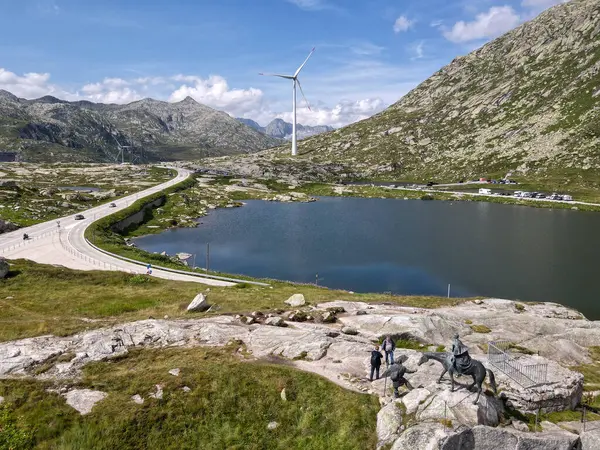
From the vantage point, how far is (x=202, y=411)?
26.0 m

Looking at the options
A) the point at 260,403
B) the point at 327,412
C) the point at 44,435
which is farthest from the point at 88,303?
the point at 327,412

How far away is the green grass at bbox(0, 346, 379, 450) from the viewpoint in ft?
77.9

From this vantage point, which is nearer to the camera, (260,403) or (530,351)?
(260,403)

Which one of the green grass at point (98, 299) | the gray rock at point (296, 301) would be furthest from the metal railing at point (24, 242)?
the gray rock at point (296, 301)

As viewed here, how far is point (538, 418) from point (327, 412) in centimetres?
1364

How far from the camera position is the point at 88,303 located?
49875mm

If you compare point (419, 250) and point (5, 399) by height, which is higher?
point (5, 399)

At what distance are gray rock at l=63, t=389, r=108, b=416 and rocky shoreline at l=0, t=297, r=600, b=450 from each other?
31 cm

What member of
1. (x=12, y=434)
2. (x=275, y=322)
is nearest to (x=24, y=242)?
(x=275, y=322)

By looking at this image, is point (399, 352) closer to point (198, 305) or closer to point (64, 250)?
point (198, 305)

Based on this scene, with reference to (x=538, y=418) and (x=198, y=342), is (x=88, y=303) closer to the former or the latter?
(x=198, y=342)

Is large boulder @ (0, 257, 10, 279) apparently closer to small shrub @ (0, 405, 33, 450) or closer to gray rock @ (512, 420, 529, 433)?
small shrub @ (0, 405, 33, 450)

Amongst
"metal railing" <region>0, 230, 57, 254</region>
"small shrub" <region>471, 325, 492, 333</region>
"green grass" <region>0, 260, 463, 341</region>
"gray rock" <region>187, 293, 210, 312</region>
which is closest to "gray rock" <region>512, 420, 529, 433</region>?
"small shrub" <region>471, 325, 492, 333</region>

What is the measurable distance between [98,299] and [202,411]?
109 ft
